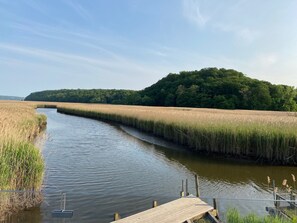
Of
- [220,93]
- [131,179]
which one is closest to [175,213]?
[131,179]

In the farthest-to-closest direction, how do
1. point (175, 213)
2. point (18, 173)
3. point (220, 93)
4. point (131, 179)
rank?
1. point (220, 93)
2. point (131, 179)
3. point (18, 173)
4. point (175, 213)

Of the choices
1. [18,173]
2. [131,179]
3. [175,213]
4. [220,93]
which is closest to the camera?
[175,213]

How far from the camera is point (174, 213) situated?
20.1 feet

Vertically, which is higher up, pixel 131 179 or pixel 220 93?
pixel 220 93

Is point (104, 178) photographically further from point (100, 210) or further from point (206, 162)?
point (206, 162)

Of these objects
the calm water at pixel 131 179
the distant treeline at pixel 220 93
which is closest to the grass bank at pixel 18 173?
the calm water at pixel 131 179

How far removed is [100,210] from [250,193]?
490cm

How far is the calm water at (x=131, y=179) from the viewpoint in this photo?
25.4 feet

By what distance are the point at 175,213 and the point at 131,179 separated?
15.3 feet

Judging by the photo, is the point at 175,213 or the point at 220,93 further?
the point at 220,93

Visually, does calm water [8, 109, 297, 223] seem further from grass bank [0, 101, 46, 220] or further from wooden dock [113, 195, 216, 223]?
wooden dock [113, 195, 216, 223]

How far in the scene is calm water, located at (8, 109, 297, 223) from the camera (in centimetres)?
773

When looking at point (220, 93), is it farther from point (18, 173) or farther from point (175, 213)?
point (175, 213)

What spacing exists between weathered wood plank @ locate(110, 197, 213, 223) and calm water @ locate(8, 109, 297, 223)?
63cm
